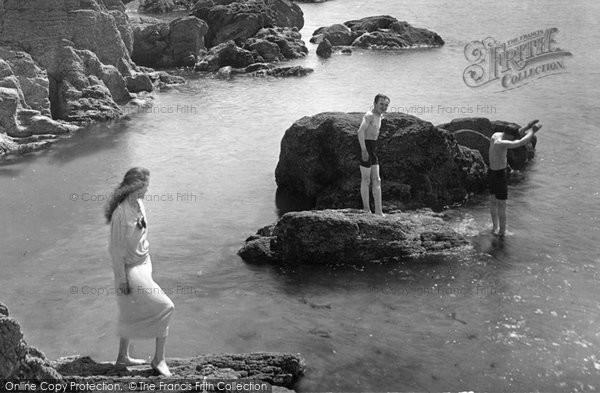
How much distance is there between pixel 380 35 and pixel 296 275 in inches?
1550

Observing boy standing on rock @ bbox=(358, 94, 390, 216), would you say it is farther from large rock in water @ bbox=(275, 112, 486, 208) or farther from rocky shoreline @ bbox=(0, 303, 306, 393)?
rocky shoreline @ bbox=(0, 303, 306, 393)

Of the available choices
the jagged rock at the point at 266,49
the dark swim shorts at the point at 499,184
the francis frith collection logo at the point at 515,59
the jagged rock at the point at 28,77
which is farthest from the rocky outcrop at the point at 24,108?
the francis frith collection logo at the point at 515,59

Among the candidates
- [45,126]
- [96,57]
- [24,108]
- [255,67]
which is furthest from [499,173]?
[255,67]

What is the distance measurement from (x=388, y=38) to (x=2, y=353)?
4626 cm

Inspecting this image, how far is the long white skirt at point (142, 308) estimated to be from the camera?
31.2 feet

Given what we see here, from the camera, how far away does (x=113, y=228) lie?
944 centimetres

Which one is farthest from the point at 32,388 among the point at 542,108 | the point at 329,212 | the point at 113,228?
the point at 542,108

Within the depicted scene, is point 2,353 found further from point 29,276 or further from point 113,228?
point 29,276

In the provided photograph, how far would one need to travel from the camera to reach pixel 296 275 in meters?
15.2

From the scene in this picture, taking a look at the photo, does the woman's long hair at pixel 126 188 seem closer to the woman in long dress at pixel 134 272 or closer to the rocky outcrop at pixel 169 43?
the woman in long dress at pixel 134 272

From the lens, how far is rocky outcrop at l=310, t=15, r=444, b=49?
5131 centimetres

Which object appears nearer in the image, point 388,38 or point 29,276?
point 29,276

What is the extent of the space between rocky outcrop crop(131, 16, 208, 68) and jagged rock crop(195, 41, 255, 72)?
1.14 m

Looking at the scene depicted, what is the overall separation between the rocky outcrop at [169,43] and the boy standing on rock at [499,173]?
30633mm
